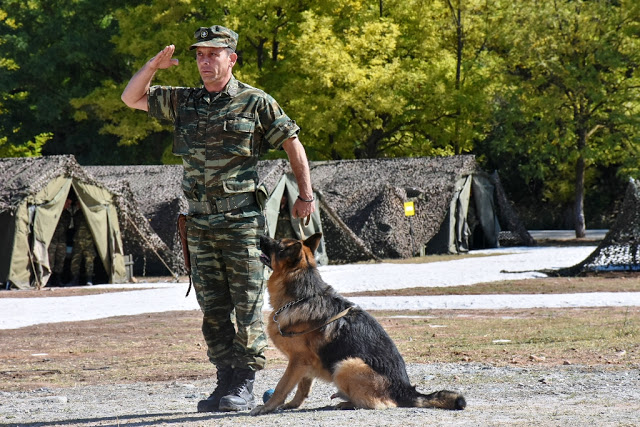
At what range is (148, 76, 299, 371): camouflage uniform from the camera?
6391 millimetres

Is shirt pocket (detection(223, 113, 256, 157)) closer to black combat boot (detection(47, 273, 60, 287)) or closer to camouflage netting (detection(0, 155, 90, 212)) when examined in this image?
camouflage netting (detection(0, 155, 90, 212))

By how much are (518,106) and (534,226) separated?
14541mm

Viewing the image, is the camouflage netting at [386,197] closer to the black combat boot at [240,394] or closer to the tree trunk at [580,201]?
the tree trunk at [580,201]

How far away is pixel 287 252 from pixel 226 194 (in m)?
0.55

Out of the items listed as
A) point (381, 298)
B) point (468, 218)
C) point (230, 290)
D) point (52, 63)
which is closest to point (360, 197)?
point (468, 218)

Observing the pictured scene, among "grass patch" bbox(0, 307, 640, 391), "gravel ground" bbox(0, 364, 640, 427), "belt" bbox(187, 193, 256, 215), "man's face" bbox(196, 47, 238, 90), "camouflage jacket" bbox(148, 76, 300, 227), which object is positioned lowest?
"grass patch" bbox(0, 307, 640, 391)

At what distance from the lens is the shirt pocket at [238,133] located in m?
6.37

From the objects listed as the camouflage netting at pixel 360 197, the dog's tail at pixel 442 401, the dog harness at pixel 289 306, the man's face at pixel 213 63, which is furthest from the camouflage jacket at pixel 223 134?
the camouflage netting at pixel 360 197

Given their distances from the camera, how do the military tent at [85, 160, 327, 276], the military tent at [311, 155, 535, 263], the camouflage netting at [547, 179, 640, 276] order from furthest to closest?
the military tent at [311, 155, 535, 263] → the military tent at [85, 160, 327, 276] → the camouflage netting at [547, 179, 640, 276]

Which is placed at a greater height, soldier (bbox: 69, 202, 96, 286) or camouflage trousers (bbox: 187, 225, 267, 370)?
camouflage trousers (bbox: 187, 225, 267, 370)

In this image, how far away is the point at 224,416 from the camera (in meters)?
6.25

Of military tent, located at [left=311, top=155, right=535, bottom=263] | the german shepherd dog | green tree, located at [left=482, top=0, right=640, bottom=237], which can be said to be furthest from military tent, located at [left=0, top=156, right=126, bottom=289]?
green tree, located at [left=482, top=0, right=640, bottom=237]

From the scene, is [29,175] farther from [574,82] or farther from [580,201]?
[580,201]

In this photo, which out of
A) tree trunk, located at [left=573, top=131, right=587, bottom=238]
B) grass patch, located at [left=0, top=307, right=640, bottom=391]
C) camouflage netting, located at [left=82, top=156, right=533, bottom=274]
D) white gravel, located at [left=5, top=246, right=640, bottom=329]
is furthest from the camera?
tree trunk, located at [left=573, top=131, right=587, bottom=238]
